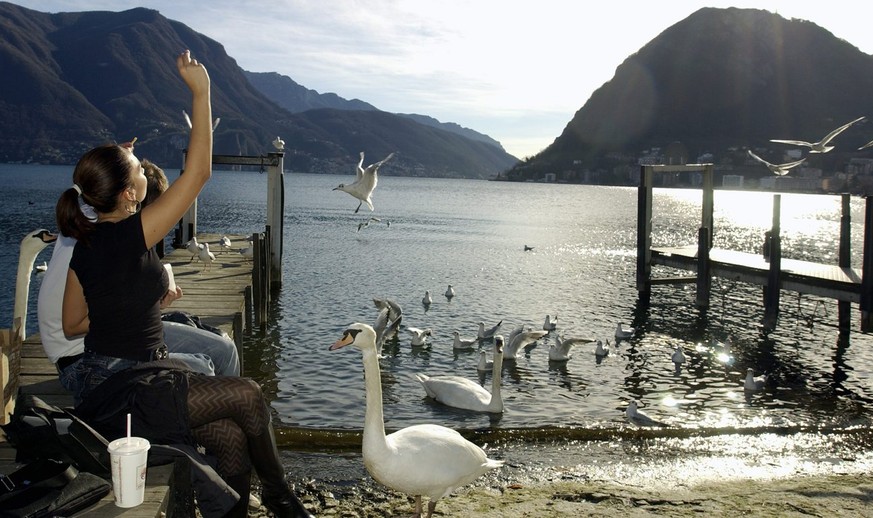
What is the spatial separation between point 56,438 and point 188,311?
8.03 meters

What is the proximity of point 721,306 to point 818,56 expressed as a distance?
19288cm

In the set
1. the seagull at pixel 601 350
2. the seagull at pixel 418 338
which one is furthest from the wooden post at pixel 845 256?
the seagull at pixel 418 338

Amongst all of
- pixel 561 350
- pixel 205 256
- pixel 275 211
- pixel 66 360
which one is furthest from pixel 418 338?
pixel 66 360

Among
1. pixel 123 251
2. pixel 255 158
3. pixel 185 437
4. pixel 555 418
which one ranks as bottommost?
pixel 555 418

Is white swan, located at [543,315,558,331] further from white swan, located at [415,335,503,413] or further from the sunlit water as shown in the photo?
white swan, located at [415,335,503,413]

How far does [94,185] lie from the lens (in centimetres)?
417

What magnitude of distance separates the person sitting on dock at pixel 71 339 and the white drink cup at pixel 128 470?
4.73 ft

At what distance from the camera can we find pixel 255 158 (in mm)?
22172

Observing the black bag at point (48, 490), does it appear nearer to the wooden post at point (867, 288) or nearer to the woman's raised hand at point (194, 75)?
the woman's raised hand at point (194, 75)

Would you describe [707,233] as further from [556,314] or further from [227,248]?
A: [227,248]

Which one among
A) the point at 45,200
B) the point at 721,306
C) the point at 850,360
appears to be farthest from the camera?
the point at 45,200

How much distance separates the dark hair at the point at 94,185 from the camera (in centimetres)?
412

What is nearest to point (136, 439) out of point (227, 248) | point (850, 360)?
point (850, 360)

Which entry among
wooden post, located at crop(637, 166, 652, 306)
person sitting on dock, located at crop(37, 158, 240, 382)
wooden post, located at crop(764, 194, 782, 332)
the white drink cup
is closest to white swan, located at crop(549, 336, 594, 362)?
wooden post, located at crop(764, 194, 782, 332)
